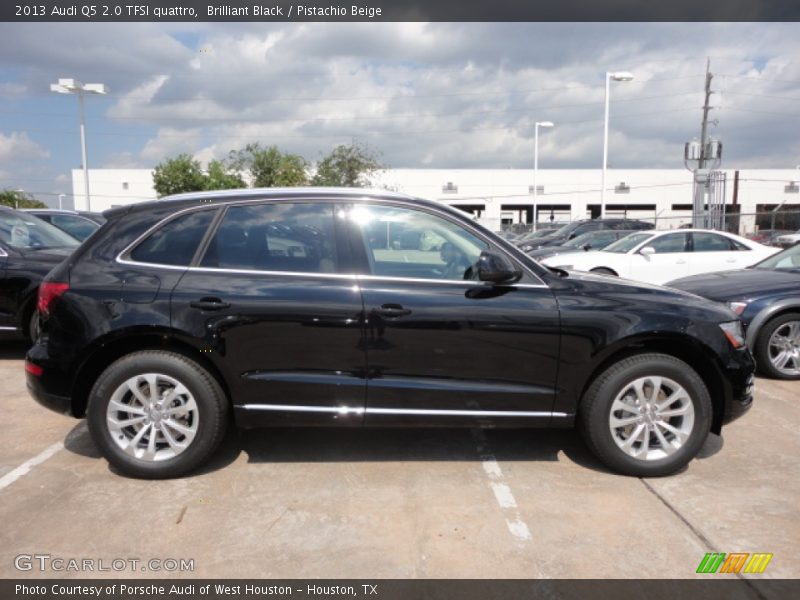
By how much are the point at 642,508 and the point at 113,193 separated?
210 feet

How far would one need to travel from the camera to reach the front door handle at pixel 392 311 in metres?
3.57

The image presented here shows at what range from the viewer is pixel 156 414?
3652mm

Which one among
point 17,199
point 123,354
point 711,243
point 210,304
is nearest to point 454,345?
point 210,304

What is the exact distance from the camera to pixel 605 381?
3689 mm

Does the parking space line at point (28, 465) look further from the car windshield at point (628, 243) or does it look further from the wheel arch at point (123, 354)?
the car windshield at point (628, 243)

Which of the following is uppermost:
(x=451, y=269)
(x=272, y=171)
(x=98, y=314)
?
(x=272, y=171)

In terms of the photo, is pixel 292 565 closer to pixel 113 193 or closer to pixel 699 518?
pixel 699 518

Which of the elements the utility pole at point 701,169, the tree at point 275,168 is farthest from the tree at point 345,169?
the utility pole at point 701,169

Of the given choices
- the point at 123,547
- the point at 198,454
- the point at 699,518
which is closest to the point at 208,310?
the point at 198,454

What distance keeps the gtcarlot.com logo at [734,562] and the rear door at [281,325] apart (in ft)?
6.62

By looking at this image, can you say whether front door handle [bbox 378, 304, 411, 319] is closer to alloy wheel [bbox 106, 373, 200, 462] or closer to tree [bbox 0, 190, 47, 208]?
alloy wheel [bbox 106, 373, 200, 462]

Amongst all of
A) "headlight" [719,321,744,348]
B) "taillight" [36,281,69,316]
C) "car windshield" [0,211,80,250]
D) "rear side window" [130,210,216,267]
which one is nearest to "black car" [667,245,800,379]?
"headlight" [719,321,744,348]

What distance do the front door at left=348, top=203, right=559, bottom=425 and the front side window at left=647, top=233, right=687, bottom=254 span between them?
8.11 m
